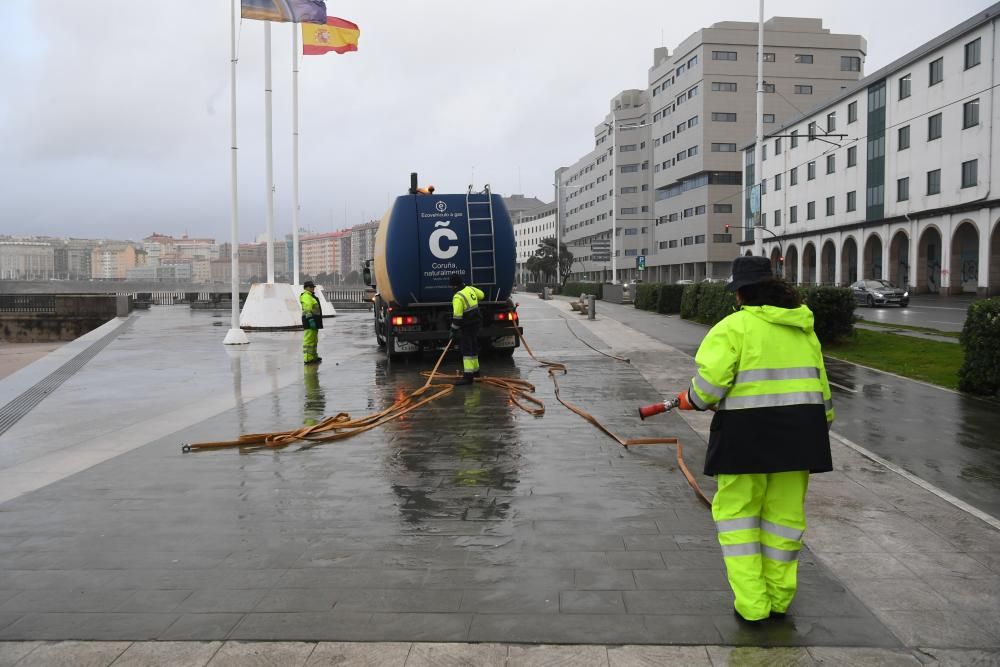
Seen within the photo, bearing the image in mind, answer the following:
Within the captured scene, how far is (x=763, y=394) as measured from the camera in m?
3.88

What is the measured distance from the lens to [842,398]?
10789 mm

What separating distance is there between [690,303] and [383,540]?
23.9 meters

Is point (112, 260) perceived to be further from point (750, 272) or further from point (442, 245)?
point (750, 272)

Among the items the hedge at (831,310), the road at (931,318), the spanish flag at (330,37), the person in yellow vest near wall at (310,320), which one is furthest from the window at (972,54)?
the person in yellow vest near wall at (310,320)

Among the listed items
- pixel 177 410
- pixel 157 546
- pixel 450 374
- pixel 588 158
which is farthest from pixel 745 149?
pixel 157 546

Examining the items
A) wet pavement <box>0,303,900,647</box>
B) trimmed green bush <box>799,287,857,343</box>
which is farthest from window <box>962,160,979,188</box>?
wet pavement <box>0,303,900,647</box>

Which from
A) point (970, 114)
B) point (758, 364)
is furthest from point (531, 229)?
point (758, 364)

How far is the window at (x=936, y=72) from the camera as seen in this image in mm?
40125

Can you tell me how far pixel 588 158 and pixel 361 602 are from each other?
4642 inches

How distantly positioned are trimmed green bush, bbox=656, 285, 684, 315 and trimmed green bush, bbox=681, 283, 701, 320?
4.31 meters

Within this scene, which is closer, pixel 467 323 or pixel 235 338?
pixel 467 323

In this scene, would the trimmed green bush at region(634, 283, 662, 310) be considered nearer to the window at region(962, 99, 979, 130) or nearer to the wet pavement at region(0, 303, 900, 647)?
the window at region(962, 99, 979, 130)

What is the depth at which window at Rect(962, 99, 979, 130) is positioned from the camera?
123 ft

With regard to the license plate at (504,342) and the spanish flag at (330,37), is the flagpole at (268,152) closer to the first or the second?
the spanish flag at (330,37)
